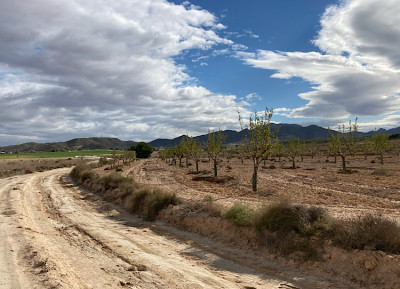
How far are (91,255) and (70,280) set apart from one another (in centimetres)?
228

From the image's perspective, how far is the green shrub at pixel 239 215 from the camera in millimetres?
10500

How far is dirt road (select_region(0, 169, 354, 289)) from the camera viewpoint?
6.94 meters

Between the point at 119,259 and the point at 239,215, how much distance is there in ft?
14.7

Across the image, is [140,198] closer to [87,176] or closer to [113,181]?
[113,181]

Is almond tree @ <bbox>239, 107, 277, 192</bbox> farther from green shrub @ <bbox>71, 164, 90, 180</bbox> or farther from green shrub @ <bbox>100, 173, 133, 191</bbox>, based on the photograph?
green shrub @ <bbox>71, 164, 90, 180</bbox>

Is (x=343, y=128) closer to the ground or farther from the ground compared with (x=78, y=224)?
farther from the ground

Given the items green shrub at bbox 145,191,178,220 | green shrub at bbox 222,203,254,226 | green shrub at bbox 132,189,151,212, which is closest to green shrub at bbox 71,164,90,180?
green shrub at bbox 132,189,151,212

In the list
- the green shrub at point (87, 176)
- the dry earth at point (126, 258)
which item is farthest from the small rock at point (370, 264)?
the green shrub at point (87, 176)

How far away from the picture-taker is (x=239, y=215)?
1073 cm

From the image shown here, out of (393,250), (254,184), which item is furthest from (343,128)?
(393,250)

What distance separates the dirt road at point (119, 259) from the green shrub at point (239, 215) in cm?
117

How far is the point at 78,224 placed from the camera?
44.4 feet

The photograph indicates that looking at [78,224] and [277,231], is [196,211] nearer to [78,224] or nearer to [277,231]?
[277,231]

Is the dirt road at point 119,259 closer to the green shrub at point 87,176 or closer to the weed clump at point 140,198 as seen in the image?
the weed clump at point 140,198
